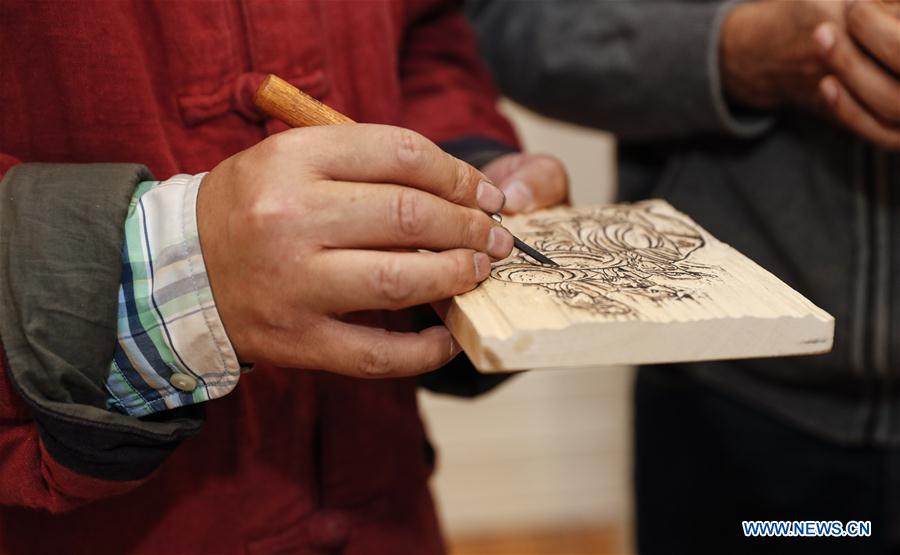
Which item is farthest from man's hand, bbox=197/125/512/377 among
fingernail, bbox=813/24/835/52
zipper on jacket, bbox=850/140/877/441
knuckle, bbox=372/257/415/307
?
zipper on jacket, bbox=850/140/877/441

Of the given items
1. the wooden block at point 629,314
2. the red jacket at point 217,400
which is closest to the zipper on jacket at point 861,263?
the wooden block at point 629,314

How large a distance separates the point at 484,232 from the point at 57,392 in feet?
1.02

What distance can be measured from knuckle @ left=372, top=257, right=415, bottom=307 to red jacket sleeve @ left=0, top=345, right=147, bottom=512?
234mm

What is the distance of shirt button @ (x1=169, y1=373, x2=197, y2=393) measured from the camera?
0.60m

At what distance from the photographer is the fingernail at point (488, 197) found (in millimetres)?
639

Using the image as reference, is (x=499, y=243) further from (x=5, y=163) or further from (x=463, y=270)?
(x=5, y=163)

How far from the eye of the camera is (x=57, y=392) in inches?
22.0

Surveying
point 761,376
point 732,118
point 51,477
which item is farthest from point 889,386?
point 51,477

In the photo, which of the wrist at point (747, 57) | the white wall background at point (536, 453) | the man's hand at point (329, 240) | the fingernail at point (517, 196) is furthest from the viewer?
the white wall background at point (536, 453)

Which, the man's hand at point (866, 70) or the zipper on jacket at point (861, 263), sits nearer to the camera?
the man's hand at point (866, 70)

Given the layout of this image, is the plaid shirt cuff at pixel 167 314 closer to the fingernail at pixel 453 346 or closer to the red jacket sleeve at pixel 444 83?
the fingernail at pixel 453 346

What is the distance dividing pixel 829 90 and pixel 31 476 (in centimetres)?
84

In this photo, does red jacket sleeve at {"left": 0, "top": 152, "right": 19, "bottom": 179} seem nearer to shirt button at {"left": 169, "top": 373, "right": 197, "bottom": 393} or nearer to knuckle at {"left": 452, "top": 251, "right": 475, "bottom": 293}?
shirt button at {"left": 169, "top": 373, "right": 197, "bottom": 393}

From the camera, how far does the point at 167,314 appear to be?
Result: 582 mm
